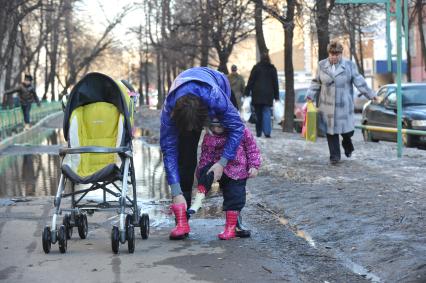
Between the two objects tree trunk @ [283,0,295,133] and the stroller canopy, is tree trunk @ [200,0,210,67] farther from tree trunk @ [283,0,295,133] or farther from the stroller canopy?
the stroller canopy

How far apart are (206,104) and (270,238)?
1.46m

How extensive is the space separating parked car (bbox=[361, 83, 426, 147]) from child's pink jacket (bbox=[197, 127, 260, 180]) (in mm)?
9962

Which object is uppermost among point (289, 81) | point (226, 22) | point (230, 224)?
point (226, 22)

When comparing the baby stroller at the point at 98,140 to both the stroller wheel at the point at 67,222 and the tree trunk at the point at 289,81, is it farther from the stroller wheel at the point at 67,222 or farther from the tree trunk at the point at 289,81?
the tree trunk at the point at 289,81

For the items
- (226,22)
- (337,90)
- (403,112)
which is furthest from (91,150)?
(226,22)

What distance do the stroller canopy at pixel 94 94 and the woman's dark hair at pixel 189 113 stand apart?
729mm

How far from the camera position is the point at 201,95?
6.33 meters

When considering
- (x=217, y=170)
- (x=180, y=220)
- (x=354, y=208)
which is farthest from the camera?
(x=354, y=208)

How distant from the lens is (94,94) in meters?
7.00

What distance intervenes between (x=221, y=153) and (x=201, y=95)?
0.73 metres

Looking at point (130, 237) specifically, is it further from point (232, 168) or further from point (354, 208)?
point (354, 208)

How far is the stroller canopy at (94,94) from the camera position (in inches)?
272

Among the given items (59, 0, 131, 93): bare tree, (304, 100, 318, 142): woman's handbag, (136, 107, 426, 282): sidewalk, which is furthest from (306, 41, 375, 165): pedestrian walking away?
(59, 0, 131, 93): bare tree

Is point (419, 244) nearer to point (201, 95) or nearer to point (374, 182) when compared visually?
point (201, 95)
